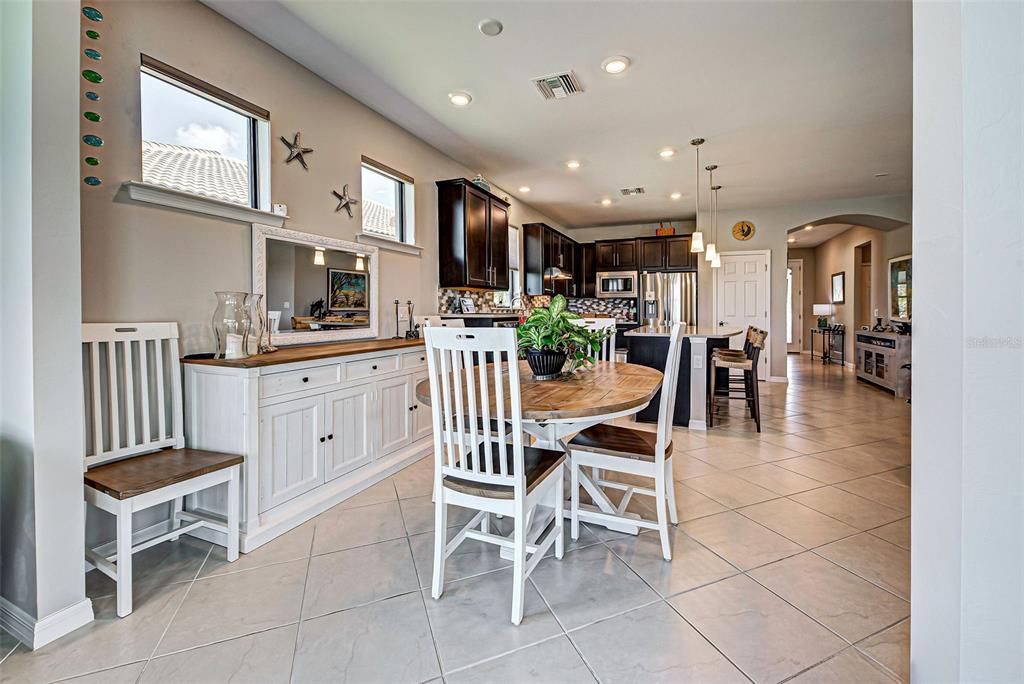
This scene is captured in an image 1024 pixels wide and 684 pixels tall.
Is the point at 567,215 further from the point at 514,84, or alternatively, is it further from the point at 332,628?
the point at 332,628

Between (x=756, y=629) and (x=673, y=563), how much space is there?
0.44 metres

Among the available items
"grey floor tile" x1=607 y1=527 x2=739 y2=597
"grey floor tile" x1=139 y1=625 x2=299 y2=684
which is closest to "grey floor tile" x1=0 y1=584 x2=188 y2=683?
"grey floor tile" x1=139 y1=625 x2=299 y2=684

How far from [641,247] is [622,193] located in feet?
5.59

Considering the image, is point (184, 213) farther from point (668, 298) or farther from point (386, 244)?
point (668, 298)

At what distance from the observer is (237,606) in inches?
67.3

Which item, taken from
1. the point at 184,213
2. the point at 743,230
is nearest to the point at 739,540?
the point at 184,213

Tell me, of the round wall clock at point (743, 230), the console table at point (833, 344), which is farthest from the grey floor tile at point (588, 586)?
the console table at point (833, 344)

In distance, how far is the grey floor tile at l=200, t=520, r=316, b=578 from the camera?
1971 millimetres

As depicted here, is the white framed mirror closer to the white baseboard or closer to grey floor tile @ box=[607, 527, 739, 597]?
the white baseboard

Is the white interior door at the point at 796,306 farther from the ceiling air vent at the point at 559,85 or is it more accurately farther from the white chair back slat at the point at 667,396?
the white chair back slat at the point at 667,396

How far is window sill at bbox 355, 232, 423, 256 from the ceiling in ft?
3.39

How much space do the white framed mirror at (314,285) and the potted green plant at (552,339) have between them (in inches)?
61.3

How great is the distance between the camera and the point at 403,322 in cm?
394

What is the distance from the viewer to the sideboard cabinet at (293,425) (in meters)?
2.12
